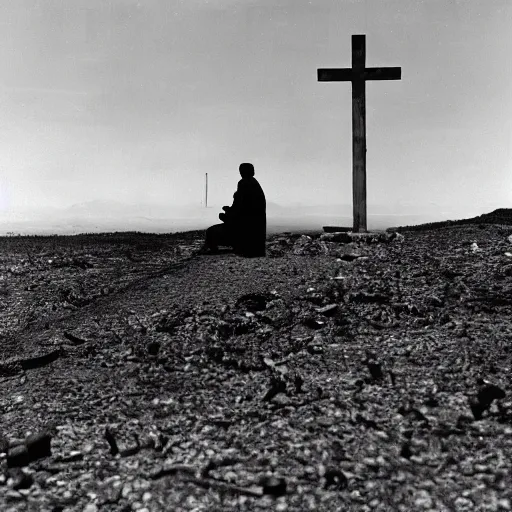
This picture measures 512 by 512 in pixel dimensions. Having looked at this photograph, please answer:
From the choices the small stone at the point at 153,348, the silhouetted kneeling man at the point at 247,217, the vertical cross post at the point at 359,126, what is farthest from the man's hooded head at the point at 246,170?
the small stone at the point at 153,348

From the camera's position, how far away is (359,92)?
12.1m

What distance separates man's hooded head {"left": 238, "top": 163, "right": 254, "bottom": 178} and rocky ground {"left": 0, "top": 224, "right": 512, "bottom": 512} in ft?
5.45

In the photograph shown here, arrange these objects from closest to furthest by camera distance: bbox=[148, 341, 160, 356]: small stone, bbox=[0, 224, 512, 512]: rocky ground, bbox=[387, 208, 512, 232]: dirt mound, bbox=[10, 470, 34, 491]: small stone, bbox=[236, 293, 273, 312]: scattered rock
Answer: bbox=[0, 224, 512, 512]: rocky ground
bbox=[10, 470, 34, 491]: small stone
bbox=[148, 341, 160, 356]: small stone
bbox=[236, 293, 273, 312]: scattered rock
bbox=[387, 208, 512, 232]: dirt mound

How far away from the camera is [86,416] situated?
5828 millimetres

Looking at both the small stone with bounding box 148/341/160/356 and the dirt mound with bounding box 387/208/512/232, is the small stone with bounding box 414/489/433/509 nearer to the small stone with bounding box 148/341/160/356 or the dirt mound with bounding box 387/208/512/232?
the small stone with bounding box 148/341/160/356

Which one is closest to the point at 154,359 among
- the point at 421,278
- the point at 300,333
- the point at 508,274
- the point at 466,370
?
the point at 300,333

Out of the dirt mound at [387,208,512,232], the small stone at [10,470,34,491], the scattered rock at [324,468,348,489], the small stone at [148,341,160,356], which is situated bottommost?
the small stone at [10,470,34,491]

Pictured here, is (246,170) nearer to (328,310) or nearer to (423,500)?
(328,310)

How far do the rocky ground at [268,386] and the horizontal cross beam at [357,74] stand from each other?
401cm

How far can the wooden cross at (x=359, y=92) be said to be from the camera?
12.1m

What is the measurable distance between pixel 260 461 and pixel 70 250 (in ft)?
37.7

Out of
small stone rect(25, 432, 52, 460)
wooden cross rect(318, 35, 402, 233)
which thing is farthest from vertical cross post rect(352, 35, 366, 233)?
small stone rect(25, 432, 52, 460)

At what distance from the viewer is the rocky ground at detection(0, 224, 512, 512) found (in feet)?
14.9

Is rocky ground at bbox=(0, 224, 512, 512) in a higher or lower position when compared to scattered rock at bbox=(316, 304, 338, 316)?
lower
